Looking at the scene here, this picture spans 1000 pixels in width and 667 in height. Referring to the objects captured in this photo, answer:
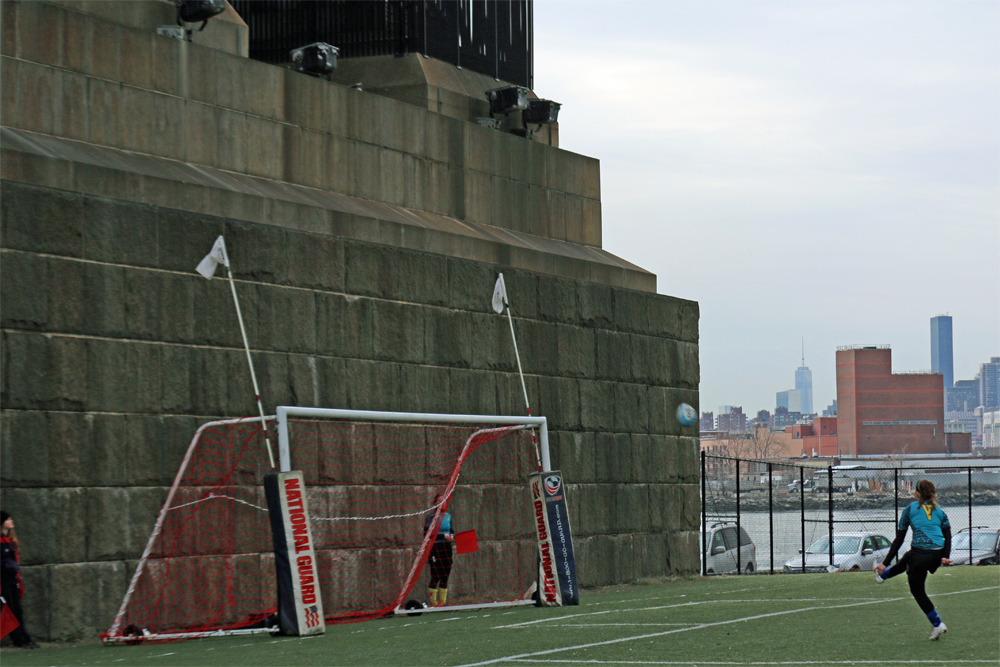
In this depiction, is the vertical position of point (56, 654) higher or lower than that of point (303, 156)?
lower

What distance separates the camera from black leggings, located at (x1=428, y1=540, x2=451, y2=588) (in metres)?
17.1

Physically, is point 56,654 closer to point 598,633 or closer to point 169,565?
point 169,565

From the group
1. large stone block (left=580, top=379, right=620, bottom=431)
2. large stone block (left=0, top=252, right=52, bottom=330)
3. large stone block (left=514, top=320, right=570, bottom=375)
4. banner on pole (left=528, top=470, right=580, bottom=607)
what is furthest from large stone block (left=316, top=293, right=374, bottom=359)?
large stone block (left=580, top=379, right=620, bottom=431)

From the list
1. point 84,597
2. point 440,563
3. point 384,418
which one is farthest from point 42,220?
point 440,563

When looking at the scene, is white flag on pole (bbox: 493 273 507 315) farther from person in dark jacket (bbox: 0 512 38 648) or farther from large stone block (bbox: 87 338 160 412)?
person in dark jacket (bbox: 0 512 38 648)

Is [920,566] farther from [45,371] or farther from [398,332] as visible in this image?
[45,371]

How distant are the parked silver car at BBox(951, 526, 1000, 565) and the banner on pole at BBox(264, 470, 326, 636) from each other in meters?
22.6

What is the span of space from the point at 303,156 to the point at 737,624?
8228mm

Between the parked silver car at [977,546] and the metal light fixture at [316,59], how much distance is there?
69.1 ft

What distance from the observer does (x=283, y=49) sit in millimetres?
22297

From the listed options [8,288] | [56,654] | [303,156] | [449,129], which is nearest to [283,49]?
[449,129]

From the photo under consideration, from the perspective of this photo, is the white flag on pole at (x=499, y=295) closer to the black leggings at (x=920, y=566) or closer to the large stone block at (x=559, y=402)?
the large stone block at (x=559, y=402)

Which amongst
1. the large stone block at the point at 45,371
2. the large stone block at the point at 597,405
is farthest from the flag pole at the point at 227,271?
the large stone block at the point at 597,405

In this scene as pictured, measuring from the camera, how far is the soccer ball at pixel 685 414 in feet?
73.9
